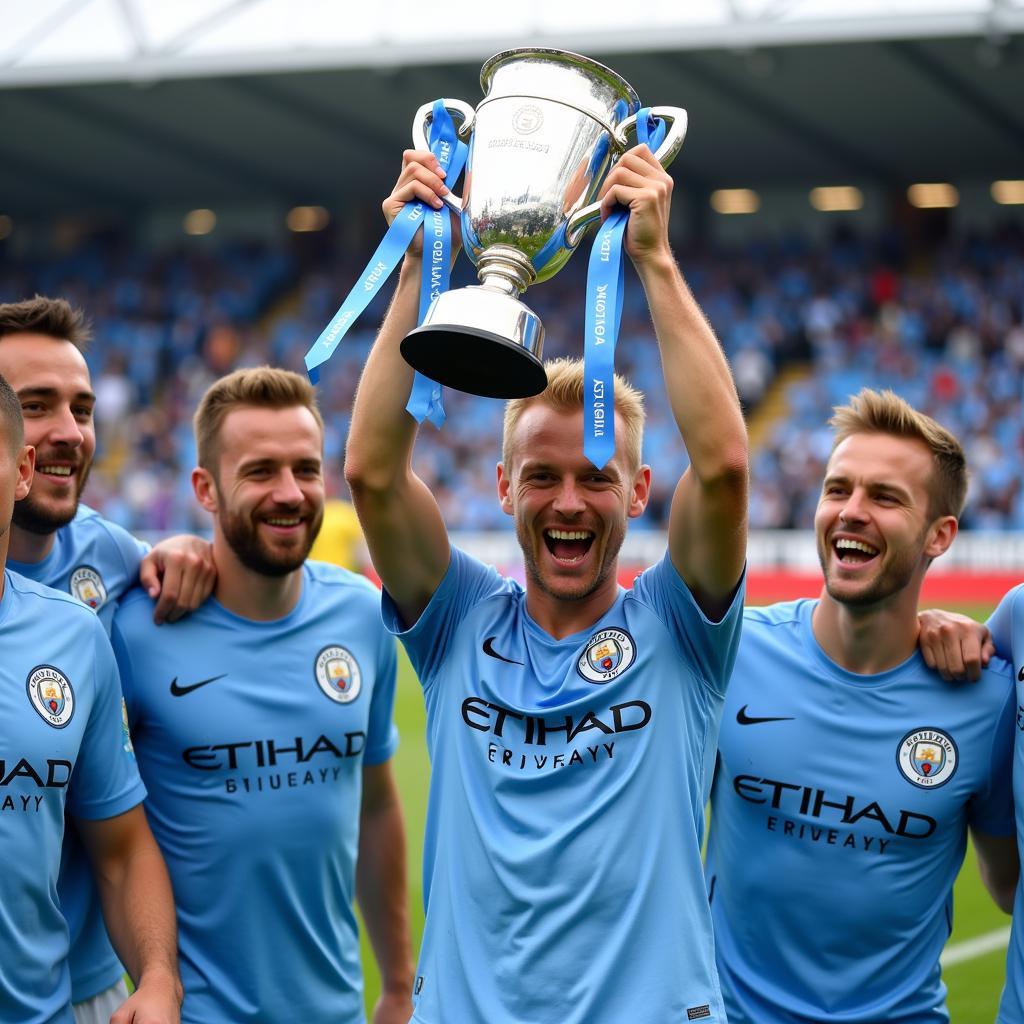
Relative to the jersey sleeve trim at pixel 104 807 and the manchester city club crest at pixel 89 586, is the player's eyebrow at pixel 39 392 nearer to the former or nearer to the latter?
the manchester city club crest at pixel 89 586

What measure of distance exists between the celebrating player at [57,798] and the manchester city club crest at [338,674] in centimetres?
64

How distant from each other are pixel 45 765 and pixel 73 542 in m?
0.99

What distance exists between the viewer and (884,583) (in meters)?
3.54

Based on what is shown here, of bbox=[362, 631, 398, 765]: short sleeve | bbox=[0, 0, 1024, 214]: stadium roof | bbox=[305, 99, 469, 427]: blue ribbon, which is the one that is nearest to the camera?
bbox=[305, 99, 469, 427]: blue ribbon

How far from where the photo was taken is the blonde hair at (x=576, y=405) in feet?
9.50

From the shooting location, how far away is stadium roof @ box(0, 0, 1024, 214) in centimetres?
2003

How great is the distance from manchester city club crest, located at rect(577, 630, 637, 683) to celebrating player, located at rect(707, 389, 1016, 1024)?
0.81m

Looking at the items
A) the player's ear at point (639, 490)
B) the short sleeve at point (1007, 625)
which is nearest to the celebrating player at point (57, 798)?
the player's ear at point (639, 490)

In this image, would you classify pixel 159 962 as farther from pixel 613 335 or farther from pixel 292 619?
pixel 613 335

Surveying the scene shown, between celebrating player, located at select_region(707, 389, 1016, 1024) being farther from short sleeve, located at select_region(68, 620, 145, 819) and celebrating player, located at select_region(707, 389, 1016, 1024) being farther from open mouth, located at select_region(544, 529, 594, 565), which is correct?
short sleeve, located at select_region(68, 620, 145, 819)

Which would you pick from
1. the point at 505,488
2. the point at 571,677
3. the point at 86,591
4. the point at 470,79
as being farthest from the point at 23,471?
the point at 470,79

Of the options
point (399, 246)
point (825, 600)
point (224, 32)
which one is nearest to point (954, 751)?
point (825, 600)

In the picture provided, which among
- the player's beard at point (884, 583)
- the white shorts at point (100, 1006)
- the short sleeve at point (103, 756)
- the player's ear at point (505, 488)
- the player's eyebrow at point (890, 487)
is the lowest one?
the white shorts at point (100, 1006)

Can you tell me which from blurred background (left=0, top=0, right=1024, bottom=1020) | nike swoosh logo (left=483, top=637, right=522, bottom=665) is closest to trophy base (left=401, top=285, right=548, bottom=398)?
nike swoosh logo (left=483, top=637, right=522, bottom=665)
